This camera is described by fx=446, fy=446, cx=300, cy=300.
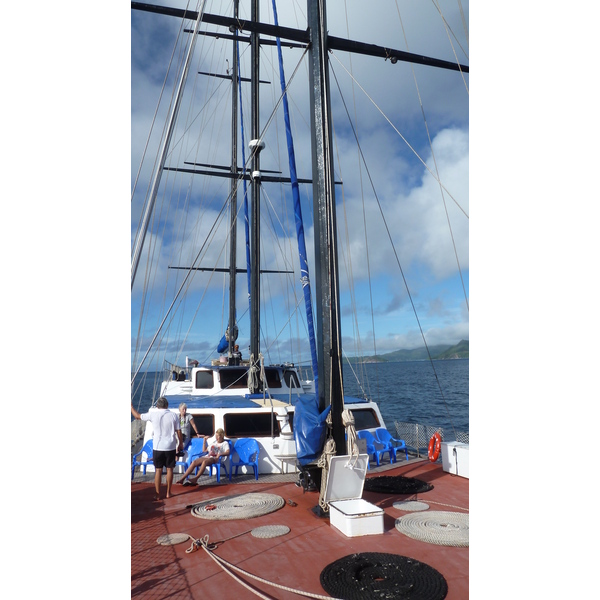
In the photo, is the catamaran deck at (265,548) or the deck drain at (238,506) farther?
the deck drain at (238,506)

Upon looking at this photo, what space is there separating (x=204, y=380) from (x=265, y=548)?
8.66 metres

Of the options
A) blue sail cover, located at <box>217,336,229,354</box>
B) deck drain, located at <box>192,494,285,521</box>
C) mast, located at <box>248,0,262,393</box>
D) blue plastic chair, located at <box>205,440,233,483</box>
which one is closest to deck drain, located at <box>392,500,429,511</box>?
deck drain, located at <box>192,494,285,521</box>

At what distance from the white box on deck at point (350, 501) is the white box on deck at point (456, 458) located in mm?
2618

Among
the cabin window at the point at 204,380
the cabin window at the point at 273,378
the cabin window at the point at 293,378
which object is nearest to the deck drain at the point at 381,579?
the cabin window at the point at 273,378

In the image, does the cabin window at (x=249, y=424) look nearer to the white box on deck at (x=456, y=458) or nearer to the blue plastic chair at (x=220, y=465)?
the blue plastic chair at (x=220, y=465)

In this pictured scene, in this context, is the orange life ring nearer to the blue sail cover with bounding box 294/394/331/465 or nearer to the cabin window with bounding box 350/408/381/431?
the cabin window with bounding box 350/408/381/431

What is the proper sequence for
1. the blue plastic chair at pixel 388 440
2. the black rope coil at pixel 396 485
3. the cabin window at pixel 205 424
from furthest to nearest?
the blue plastic chair at pixel 388 440
the cabin window at pixel 205 424
the black rope coil at pixel 396 485

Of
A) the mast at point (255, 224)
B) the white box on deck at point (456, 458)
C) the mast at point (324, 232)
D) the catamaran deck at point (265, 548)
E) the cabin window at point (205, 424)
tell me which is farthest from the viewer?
the mast at point (255, 224)

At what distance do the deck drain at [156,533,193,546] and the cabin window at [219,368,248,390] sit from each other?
24.7ft

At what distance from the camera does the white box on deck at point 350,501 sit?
16.1 ft

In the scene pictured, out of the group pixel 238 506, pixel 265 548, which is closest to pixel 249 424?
pixel 238 506

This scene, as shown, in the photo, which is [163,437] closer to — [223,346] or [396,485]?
[396,485]

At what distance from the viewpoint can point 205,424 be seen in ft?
28.5

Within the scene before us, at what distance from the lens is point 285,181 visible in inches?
585
